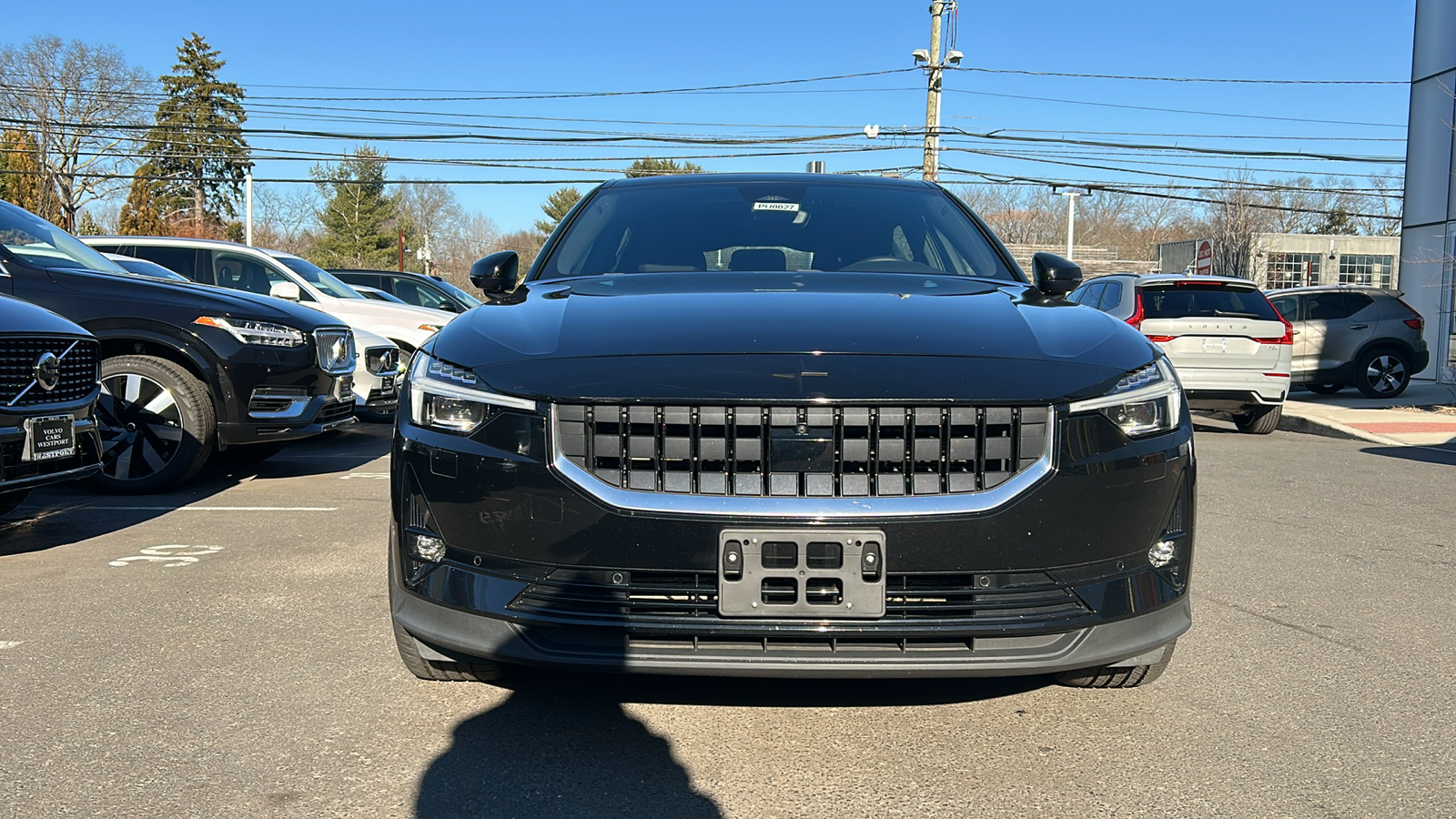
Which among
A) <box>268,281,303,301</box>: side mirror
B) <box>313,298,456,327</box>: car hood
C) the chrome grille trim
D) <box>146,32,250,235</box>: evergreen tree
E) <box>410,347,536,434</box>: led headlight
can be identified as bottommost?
the chrome grille trim

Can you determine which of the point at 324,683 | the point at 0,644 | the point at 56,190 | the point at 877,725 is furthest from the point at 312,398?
the point at 56,190

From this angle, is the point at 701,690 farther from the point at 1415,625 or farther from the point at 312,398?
the point at 312,398

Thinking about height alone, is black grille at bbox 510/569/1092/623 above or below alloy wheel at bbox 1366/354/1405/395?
below

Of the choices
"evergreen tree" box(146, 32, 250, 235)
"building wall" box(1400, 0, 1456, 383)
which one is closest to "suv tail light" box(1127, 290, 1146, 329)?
"building wall" box(1400, 0, 1456, 383)

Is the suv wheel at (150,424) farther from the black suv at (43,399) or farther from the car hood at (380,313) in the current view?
the car hood at (380,313)

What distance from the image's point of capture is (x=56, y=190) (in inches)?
1727

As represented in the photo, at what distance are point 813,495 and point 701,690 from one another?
3.29 ft

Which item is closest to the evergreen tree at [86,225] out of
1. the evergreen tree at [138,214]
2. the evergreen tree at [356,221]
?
the evergreen tree at [138,214]

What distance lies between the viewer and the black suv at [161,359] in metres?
6.92

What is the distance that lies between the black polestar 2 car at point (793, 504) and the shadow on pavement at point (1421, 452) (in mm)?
8420

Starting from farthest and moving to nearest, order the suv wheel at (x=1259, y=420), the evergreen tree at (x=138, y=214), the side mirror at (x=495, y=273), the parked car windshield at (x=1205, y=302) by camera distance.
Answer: the evergreen tree at (x=138, y=214) < the suv wheel at (x=1259, y=420) < the parked car windshield at (x=1205, y=302) < the side mirror at (x=495, y=273)

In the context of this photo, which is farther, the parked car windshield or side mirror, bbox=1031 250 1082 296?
the parked car windshield

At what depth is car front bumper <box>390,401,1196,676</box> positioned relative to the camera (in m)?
2.62

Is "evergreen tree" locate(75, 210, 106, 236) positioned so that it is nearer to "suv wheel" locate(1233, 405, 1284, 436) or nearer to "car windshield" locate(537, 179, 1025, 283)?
"suv wheel" locate(1233, 405, 1284, 436)
